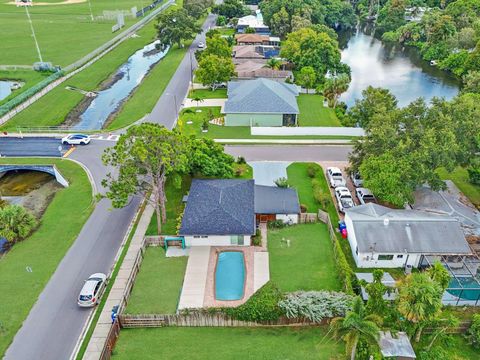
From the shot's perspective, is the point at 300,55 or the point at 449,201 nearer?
the point at 449,201

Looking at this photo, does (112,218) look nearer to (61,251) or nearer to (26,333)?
(61,251)

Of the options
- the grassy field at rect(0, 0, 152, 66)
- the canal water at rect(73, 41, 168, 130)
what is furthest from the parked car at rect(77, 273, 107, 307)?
the grassy field at rect(0, 0, 152, 66)

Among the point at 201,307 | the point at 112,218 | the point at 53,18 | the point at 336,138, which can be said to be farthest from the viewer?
the point at 53,18

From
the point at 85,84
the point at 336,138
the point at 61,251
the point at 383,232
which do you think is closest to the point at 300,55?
the point at 336,138

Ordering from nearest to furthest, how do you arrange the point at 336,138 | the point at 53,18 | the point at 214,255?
the point at 214,255, the point at 336,138, the point at 53,18

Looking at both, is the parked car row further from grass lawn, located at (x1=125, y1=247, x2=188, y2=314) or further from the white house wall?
grass lawn, located at (x1=125, y1=247, x2=188, y2=314)

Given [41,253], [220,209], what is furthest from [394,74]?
[41,253]
